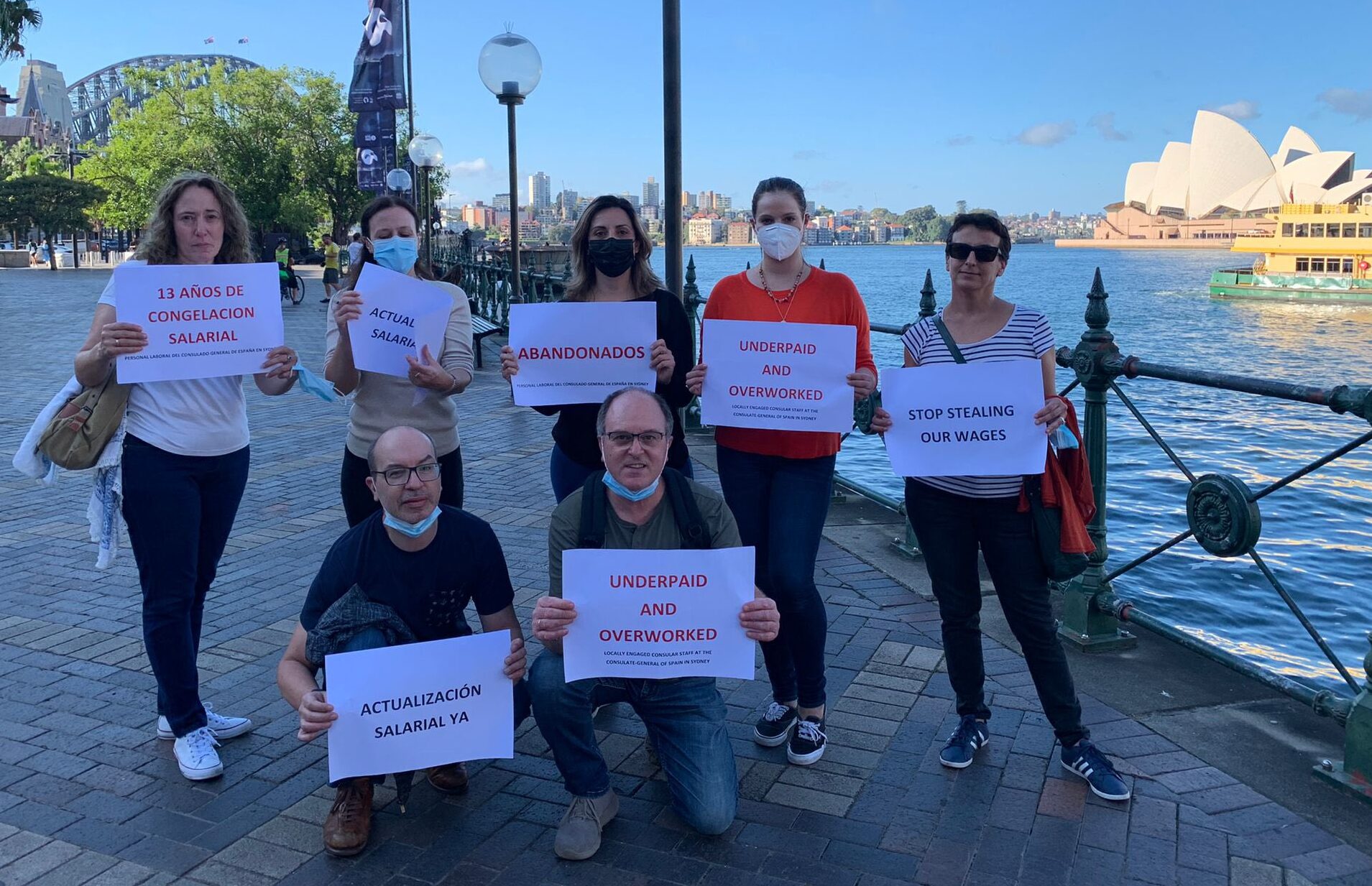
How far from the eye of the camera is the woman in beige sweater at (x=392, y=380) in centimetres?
368

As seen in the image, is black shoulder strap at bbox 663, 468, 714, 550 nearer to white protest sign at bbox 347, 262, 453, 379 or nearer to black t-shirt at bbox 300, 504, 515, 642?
black t-shirt at bbox 300, 504, 515, 642

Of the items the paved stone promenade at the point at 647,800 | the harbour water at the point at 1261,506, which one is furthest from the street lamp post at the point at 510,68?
the paved stone promenade at the point at 647,800

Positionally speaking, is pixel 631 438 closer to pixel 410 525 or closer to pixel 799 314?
pixel 410 525

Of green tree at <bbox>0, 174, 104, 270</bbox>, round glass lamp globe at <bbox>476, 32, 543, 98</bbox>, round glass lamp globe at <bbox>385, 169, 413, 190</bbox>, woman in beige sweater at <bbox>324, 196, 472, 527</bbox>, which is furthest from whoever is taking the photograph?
green tree at <bbox>0, 174, 104, 270</bbox>

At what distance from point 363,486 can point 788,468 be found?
154 centimetres

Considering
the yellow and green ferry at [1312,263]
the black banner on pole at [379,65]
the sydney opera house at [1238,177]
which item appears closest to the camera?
the black banner on pole at [379,65]

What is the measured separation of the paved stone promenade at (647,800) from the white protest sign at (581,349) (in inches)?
52.0

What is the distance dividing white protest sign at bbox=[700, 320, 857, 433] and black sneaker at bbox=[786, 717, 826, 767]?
1.06 m

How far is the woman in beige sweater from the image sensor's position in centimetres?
368

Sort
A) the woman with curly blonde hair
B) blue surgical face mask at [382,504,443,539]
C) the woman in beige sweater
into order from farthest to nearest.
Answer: the woman in beige sweater → the woman with curly blonde hair → blue surgical face mask at [382,504,443,539]

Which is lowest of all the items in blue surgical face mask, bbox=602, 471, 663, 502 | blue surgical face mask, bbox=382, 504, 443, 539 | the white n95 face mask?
blue surgical face mask, bbox=382, 504, 443, 539

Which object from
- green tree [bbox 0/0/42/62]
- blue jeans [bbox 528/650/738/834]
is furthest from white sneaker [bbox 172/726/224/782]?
green tree [bbox 0/0/42/62]

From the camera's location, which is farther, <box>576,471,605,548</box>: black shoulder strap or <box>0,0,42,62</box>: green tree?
<box>0,0,42,62</box>: green tree

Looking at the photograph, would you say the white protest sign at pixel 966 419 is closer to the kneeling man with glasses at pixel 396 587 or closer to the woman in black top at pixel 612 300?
the woman in black top at pixel 612 300
